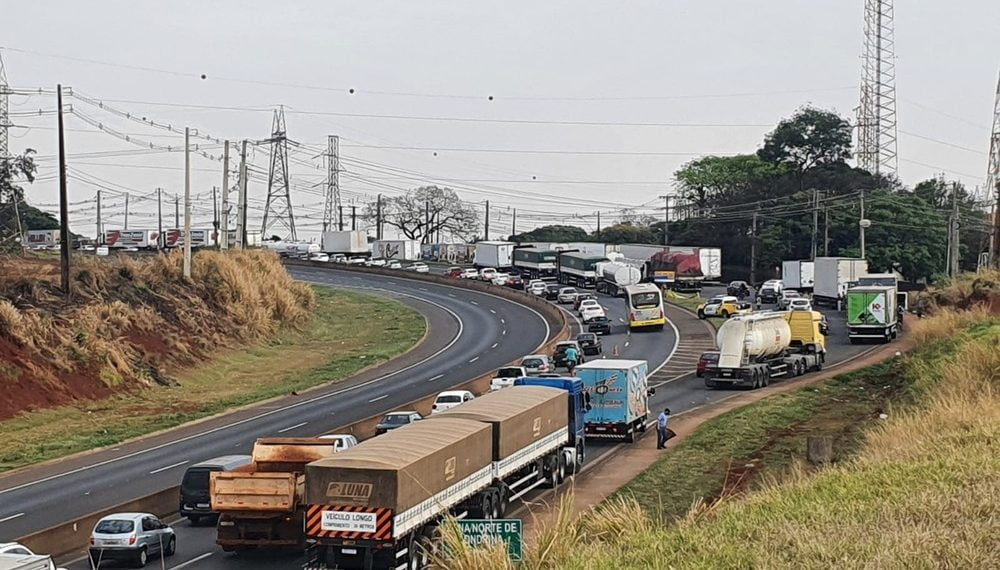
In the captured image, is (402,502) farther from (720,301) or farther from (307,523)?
(720,301)

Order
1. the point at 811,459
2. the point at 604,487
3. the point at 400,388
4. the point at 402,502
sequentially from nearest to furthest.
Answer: the point at 402,502, the point at 811,459, the point at 604,487, the point at 400,388

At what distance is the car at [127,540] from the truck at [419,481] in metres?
4.26

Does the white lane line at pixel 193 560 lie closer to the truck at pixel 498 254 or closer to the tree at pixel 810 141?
the truck at pixel 498 254

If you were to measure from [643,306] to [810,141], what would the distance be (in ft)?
274

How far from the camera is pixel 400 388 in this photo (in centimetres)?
5750

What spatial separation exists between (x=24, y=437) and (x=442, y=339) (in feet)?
121

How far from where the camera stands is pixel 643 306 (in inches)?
3049

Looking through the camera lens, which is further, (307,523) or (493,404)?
(493,404)

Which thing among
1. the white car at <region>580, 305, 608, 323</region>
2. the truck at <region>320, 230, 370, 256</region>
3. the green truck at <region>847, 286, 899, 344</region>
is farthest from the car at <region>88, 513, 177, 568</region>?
the truck at <region>320, 230, 370, 256</region>

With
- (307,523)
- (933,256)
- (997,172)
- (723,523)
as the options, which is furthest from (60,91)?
(933,256)

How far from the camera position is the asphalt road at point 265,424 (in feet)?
109

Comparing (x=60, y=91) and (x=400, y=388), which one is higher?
(x=60, y=91)

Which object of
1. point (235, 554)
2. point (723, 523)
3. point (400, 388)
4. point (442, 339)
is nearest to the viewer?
point (723, 523)

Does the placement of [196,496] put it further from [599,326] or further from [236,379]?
[599,326]
